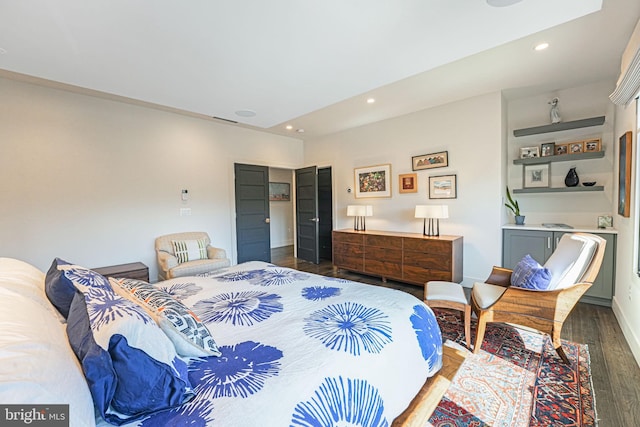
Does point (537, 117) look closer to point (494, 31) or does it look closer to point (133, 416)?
point (494, 31)

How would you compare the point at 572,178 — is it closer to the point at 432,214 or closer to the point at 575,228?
the point at 575,228

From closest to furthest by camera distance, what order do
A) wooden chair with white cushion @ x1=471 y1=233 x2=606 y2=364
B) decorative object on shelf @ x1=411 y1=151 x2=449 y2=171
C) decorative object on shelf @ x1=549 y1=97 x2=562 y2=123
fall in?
1. wooden chair with white cushion @ x1=471 y1=233 x2=606 y2=364
2. decorative object on shelf @ x1=549 y1=97 x2=562 y2=123
3. decorative object on shelf @ x1=411 y1=151 x2=449 y2=171

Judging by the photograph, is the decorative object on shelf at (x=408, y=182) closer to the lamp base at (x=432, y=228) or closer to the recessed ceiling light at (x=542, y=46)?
the lamp base at (x=432, y=228)

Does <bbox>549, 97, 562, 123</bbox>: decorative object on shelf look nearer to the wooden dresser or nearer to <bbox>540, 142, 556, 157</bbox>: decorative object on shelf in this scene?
<bbox>540, 142, 556, 157</bbox>: decorative object on shelf

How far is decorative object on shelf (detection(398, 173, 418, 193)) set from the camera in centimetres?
449

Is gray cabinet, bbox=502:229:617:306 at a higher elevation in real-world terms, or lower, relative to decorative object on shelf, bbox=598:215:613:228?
lower

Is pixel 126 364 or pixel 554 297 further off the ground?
pixel 126 364

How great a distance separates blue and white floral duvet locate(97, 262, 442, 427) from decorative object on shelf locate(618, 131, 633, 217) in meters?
2.40

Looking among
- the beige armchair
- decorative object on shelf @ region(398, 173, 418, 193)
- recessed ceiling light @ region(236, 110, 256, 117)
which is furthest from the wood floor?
the beige armchair

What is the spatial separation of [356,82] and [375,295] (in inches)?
72.6

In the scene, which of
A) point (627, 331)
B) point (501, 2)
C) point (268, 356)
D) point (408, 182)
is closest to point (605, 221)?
point (627, 331)

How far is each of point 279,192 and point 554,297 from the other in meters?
6.74

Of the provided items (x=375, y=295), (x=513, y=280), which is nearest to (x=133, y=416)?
(x=375, y=295)

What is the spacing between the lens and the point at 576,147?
141 inches
